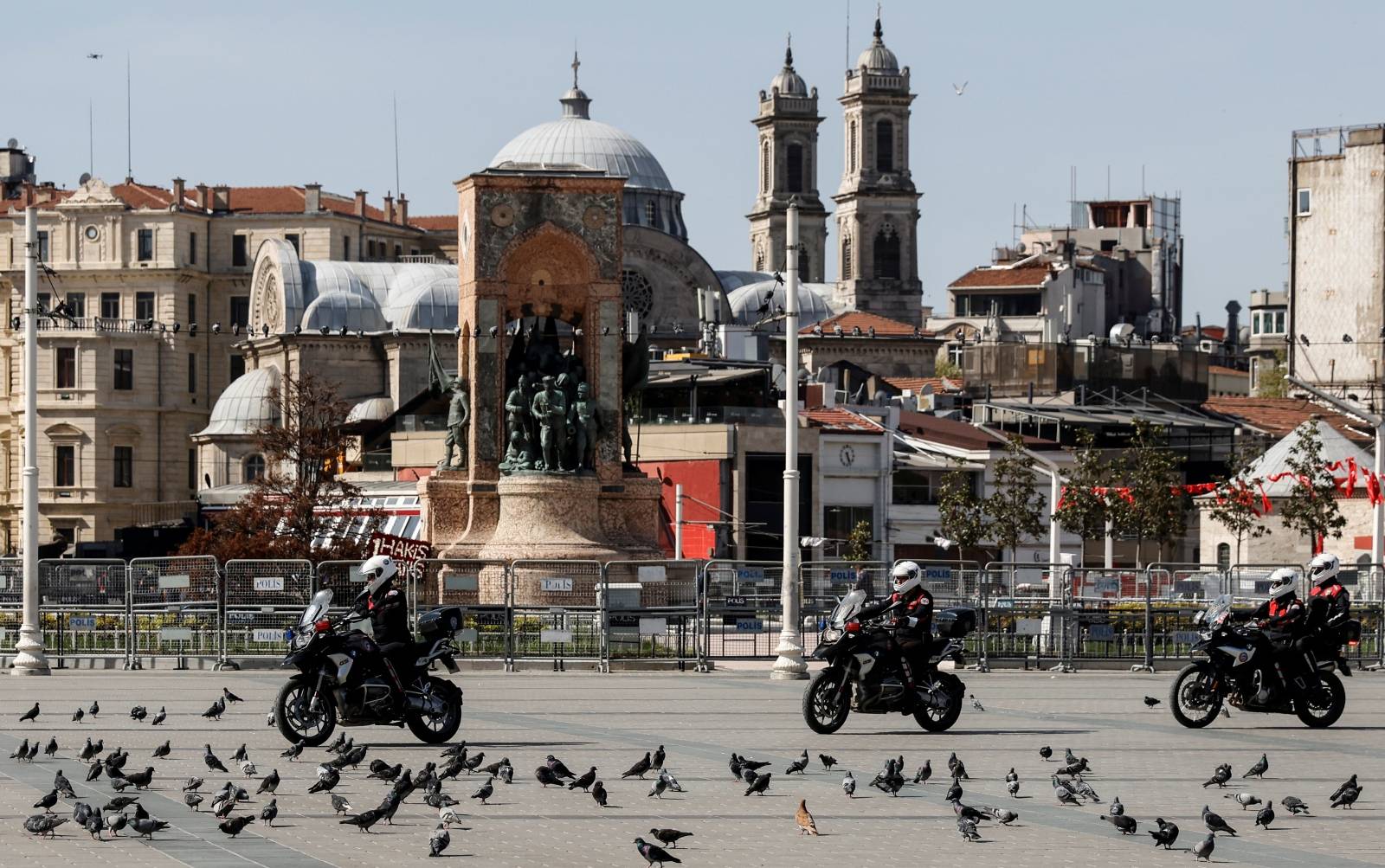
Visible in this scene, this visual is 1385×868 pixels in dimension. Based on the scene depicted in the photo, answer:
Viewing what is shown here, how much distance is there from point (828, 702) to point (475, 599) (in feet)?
50.1

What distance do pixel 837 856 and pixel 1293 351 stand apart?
7718 cm

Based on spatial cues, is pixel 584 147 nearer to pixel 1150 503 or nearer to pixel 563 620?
pixel 1150 503

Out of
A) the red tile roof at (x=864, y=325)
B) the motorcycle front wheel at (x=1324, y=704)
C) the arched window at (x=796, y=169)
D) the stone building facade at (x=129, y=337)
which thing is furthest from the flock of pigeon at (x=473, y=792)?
the arched window at (x=796, y=169)

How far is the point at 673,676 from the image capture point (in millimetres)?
33344

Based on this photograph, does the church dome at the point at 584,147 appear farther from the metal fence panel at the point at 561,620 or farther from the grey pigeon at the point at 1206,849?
the grey pigeon at the point at 1206,849

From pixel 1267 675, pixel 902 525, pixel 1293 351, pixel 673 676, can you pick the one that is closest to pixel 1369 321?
pixel 1293 351

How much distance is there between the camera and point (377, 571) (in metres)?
21.8

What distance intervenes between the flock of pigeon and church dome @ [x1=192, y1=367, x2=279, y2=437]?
89.4 metres

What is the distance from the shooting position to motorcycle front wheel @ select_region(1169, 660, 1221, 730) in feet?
79.9

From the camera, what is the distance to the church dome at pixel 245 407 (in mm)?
109438

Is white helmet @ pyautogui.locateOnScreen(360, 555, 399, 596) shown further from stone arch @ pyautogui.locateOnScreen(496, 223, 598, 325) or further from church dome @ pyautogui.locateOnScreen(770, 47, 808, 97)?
church dome @ pyautogui.locateOnScreen(770, 47, 808, 97)

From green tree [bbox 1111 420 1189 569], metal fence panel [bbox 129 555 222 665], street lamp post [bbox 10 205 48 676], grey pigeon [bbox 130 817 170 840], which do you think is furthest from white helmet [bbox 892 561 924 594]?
green tree [bbox 1111 420 1189 569]

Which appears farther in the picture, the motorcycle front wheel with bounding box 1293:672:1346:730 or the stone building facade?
the stone building facade

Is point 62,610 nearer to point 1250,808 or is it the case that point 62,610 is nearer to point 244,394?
point 1250,808
